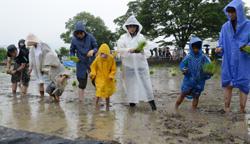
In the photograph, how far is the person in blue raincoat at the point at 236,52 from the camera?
22.5ft

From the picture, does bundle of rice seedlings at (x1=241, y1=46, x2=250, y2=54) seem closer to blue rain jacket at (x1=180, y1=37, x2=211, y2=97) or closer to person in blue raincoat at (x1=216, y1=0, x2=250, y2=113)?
person in blue raincoat at (x1=216, y1=0, x2=250, y2=113)

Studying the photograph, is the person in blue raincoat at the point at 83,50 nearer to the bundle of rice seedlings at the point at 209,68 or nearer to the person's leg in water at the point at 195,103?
the person's leg in water at the point at 195,103

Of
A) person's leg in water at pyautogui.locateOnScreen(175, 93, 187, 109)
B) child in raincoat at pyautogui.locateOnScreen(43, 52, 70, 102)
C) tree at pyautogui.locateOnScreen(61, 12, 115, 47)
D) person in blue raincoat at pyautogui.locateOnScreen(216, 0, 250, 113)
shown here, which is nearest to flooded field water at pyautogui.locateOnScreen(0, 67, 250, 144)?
person's leg in water at pyautogui.locateOnScreen(175, 93, 187, 109)

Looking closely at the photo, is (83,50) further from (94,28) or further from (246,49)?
(94,28)

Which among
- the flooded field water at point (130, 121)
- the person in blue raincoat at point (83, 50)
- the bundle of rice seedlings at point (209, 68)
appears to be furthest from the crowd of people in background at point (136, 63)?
the flooded field water at point (130, 121)

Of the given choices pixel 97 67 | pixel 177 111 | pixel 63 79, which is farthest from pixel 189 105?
pixel 63 79

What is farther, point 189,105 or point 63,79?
point 63,79

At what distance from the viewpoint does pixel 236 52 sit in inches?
274

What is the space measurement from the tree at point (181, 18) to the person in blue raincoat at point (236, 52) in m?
29.4

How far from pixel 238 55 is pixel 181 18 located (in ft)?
98.8

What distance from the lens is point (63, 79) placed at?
8.81 metres

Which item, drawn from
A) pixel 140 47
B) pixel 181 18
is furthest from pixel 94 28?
pixel 140 47

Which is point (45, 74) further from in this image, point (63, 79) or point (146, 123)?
point (146, 123)

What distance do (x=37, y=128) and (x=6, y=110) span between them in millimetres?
2005
